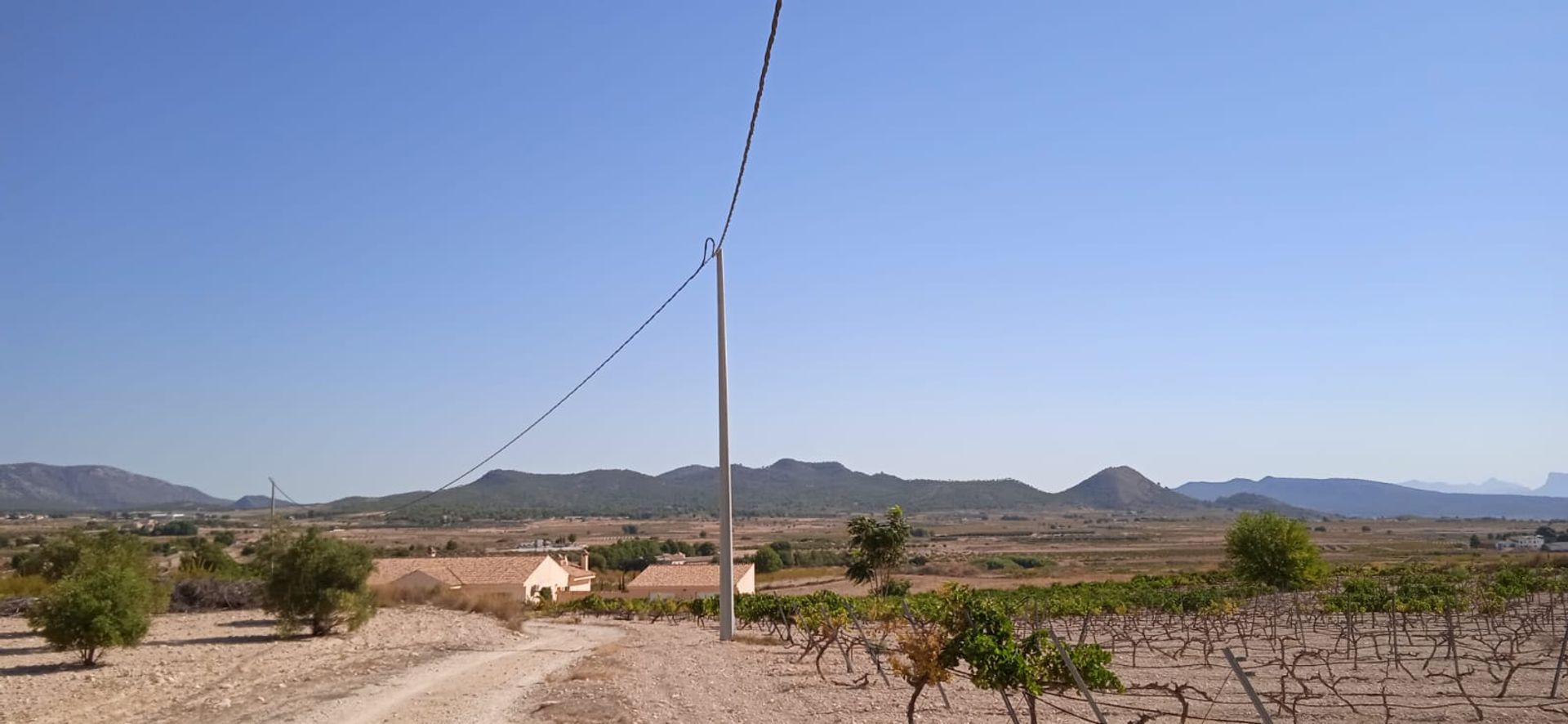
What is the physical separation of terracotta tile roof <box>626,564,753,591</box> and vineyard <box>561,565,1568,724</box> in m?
17.9

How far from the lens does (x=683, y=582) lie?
6750cm

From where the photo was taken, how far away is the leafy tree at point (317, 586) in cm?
Result: 2977

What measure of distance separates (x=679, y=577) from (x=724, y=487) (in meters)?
48.9

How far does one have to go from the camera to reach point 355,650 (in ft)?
88.2

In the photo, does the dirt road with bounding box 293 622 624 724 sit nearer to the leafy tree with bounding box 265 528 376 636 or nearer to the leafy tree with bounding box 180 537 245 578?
the leafy tree with bounding box 265 528 376 636

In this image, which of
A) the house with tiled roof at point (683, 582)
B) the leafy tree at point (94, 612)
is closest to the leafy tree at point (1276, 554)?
the house with tiled roof at point (683, 582)

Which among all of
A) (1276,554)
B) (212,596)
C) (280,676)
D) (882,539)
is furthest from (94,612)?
(1276,554)

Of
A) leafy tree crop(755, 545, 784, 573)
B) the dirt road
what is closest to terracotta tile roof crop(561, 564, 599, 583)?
leafy tree crop(755, 545, 784, 573)

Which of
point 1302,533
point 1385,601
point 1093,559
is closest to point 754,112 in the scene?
point 1385,601

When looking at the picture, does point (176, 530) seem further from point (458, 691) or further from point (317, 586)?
point (458, 691)

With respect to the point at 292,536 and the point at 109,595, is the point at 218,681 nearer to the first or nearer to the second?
the point at 109,595

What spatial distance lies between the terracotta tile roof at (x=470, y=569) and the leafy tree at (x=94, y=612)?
35506 millimetres

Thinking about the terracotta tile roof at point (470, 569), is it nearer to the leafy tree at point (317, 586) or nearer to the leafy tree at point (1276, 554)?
the leafy tree at point (317, 586)

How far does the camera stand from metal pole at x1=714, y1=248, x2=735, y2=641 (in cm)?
2081
